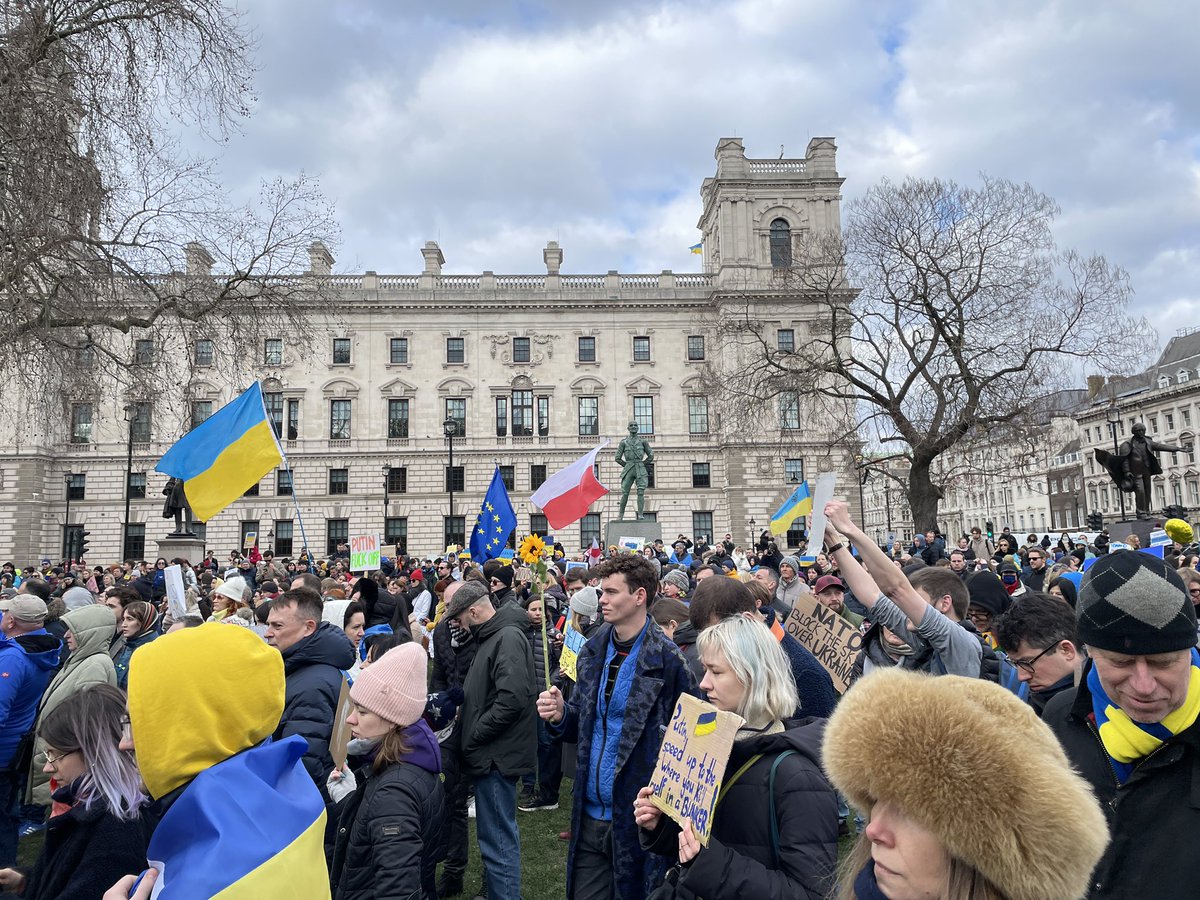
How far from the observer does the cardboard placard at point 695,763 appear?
2.36m

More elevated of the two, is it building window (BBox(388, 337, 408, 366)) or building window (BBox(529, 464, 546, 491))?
building window (BBox(388, 337, 408, 366))

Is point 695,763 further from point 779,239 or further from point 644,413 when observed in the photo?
point 779,239

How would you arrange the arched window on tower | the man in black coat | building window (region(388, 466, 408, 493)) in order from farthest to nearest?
1. the arched window on tower
2. building window (region(388, 466, 408, 493))
3. the man in black coat

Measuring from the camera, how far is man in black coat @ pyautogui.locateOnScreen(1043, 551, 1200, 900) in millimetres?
1992

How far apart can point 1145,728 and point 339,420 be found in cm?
4813

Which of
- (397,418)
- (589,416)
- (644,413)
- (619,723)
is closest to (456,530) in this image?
(397,418)

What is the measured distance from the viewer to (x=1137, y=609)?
214cm

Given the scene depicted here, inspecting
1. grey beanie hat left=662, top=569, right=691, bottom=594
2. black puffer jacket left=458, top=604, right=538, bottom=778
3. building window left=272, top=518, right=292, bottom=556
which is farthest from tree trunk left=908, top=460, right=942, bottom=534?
building window left=272, top=518, right=292, bottom=556

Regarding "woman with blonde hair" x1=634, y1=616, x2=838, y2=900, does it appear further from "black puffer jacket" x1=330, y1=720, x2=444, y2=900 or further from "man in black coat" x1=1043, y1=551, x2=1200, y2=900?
"black puffer jacket" x1=330, y1=720, x2=444, y2=900

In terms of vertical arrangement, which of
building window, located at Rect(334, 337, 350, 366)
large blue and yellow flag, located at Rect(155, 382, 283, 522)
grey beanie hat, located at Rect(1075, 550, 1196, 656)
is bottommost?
grey beanie hat, located at Rect(1075, 550, 1196, 656)

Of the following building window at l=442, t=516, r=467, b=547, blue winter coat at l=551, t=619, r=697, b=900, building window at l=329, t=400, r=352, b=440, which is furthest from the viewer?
building window at l=329, t=400, r=352, b=440

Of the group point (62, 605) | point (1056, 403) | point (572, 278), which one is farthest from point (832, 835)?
point (572, 278)

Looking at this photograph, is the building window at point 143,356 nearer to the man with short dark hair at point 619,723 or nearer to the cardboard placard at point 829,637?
the man with short dark hair at point 619,723

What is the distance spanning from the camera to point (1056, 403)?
2669cm
